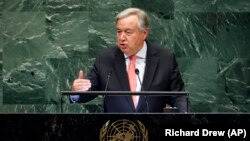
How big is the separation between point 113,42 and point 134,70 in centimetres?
207

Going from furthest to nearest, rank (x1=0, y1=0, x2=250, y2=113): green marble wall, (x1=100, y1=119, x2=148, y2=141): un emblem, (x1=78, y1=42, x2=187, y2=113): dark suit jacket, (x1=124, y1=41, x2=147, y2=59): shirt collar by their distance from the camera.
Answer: (x1=0, y1=0, x2=250, y2=113): green marble wall < (x1=124, y1=41, x2=147, y2=59): shirt collar < (x1=78, y1=42, x2=187, y2=113): dark suit jacket < (x1=100, y1=119, x2=148, y2=141): un emblem

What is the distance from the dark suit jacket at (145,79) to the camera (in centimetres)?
430

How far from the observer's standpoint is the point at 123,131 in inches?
123

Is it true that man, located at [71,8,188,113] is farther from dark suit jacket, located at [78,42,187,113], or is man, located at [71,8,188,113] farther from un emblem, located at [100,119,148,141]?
un emblem, located at [100,119,148,141]

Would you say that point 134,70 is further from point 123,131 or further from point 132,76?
point 123,131

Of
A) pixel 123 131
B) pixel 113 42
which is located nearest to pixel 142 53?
pixel 123 131

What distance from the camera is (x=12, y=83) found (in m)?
6.51

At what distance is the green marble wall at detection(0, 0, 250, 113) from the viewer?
6465mm

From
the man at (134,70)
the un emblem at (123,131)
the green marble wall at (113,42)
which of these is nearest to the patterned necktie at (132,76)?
the man at (134,70)

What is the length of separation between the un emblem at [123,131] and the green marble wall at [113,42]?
336 centimetres

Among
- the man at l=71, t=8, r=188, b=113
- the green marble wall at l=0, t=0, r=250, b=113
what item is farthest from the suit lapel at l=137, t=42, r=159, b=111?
the green marble wall at l=0, t=0, r=250, b=113

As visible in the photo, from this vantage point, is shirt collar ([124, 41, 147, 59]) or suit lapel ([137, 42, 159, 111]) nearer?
suit lapel ([137, 42, 159, 111])

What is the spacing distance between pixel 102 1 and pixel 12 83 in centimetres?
132

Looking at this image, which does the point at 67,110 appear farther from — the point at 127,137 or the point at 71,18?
the point at 127,137
